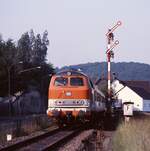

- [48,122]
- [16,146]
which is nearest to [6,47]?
[48,122]

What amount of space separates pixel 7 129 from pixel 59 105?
9.61ft

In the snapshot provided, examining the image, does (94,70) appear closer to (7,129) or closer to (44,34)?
(44,34)

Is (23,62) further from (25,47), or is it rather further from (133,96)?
(133,96)

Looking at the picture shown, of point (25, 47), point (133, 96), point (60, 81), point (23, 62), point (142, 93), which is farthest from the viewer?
point (142, 93)

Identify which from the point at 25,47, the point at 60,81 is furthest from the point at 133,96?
the point at 60,81

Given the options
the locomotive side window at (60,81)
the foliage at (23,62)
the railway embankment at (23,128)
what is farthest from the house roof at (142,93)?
the locomotive side window at (60,81)

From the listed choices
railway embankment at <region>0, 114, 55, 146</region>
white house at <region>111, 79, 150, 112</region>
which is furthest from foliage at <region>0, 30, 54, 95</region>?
railway embankment at <region>0, 114, 55, 146</region>

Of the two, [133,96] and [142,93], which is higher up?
[142,93]

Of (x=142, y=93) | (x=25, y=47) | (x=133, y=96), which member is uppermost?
(x=25, y=47)

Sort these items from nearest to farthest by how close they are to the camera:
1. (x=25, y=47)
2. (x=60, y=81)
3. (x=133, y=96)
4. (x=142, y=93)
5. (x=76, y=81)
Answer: (x=76, y=81)
(x=60, y=81)
(x=25, y=47)
(x=133, y=96)
(x=142, y=93)

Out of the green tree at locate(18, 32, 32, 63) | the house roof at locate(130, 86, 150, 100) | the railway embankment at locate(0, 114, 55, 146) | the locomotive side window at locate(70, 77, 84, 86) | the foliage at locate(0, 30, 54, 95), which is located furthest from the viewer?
the house roof at locate(130, 86, 150, 100)

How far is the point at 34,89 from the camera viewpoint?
9569cm

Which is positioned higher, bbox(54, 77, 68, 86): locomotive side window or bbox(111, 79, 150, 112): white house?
bbox(111, 79, 150, 112): white house

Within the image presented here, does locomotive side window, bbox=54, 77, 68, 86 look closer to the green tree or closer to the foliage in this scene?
the foliage
